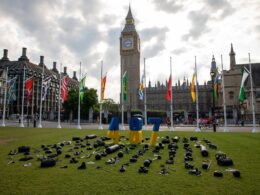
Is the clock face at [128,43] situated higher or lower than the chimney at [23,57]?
higher

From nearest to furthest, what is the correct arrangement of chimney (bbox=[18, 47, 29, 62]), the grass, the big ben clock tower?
the grass
chimney (bbox=[18, 47, 29, 62])
the big ben clock tower

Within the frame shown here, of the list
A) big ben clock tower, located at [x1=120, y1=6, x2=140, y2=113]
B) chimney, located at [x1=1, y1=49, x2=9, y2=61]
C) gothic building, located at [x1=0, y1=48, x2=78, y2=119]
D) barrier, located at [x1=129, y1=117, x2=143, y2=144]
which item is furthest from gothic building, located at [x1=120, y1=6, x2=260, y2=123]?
chimney, located at [x1=1, y1=49, x2=9, y2=61]

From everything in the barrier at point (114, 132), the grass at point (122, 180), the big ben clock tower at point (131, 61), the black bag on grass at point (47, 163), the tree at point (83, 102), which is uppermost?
the big ben clock tower at point (131, 61)

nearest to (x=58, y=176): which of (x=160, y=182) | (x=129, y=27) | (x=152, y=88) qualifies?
(x=160, y=182)

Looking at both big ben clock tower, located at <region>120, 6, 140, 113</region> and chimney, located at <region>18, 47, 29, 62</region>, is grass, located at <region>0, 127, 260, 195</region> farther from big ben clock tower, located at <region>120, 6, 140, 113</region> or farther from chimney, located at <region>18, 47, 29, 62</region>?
chimney, located at <region>18, 47, 29, 62</region>

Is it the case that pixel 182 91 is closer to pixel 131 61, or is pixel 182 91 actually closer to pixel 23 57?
pixel 131 61

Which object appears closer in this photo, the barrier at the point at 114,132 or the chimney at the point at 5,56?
the barrier at the point at 114,132

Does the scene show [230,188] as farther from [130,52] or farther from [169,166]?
[130,52]

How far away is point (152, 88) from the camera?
146 meters

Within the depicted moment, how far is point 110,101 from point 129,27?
3856 centimetres

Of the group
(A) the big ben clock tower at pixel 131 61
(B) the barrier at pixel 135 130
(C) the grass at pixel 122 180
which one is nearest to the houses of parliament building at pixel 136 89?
(A) the big ben clock tower at pixel 131 61

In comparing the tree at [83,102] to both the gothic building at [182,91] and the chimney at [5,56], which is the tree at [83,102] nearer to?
the gothic building at [182,91]

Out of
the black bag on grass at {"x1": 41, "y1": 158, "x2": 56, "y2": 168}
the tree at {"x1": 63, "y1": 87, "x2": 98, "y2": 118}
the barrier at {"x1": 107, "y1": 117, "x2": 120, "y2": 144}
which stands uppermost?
the tree at {"x1": 63, "y1": 87, "x2": 98, "y2": 118}

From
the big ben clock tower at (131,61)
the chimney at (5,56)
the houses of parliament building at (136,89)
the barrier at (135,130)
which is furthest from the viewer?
the big ben clock tower at (131,61)
